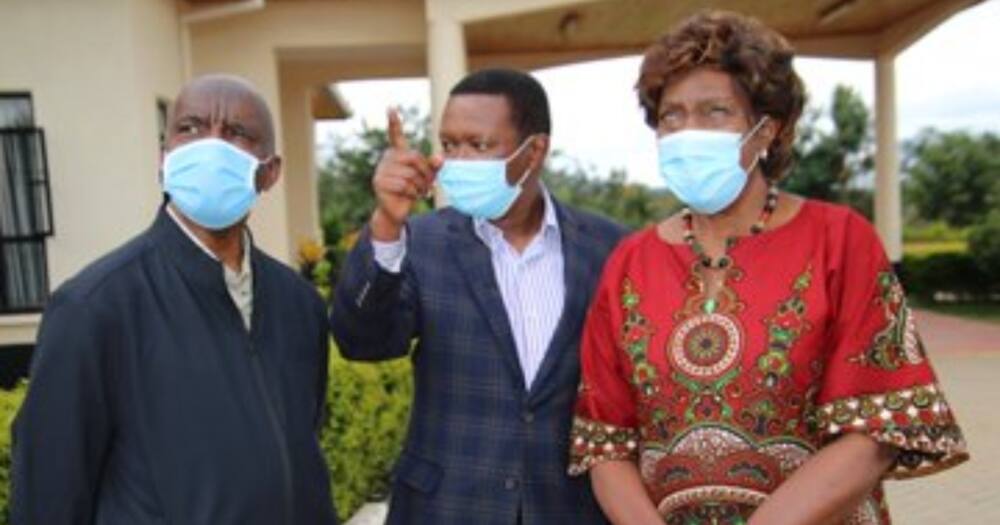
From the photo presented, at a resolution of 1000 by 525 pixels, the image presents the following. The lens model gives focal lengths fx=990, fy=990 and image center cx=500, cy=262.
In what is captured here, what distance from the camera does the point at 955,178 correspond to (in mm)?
23625

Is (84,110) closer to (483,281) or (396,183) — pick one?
(483,281)

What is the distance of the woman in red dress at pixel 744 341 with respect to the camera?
5.66 ft

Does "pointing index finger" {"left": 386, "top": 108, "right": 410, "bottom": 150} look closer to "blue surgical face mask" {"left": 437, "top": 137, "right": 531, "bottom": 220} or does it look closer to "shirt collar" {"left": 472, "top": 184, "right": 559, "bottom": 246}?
"blue surgical face mask" {"left": 437, "top": 137, "right": 531, "bottom": 220}

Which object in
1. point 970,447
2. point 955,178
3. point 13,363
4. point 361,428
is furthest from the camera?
→ point 955,178

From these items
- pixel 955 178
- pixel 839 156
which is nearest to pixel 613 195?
pixel 839 156

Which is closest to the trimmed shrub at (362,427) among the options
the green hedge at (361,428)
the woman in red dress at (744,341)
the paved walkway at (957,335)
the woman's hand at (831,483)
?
the green hedge at (361,428)

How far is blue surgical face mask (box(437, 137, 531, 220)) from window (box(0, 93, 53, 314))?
606 centimetres

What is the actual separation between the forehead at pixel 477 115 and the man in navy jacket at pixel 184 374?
0.41 meters

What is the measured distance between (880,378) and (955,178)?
79.6 ft

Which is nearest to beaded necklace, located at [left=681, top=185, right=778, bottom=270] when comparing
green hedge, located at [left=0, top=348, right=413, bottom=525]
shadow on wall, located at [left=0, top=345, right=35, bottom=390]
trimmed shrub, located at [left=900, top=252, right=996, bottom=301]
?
green hedge, located at [left=0, top=348, right=413, bottom=525]

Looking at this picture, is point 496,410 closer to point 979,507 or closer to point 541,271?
point 541,271

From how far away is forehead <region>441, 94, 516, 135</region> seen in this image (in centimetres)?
221

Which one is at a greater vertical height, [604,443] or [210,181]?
[210,181]

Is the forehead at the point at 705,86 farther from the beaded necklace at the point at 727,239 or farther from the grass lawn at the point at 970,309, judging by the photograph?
the grass lawn at the point at 970,309
